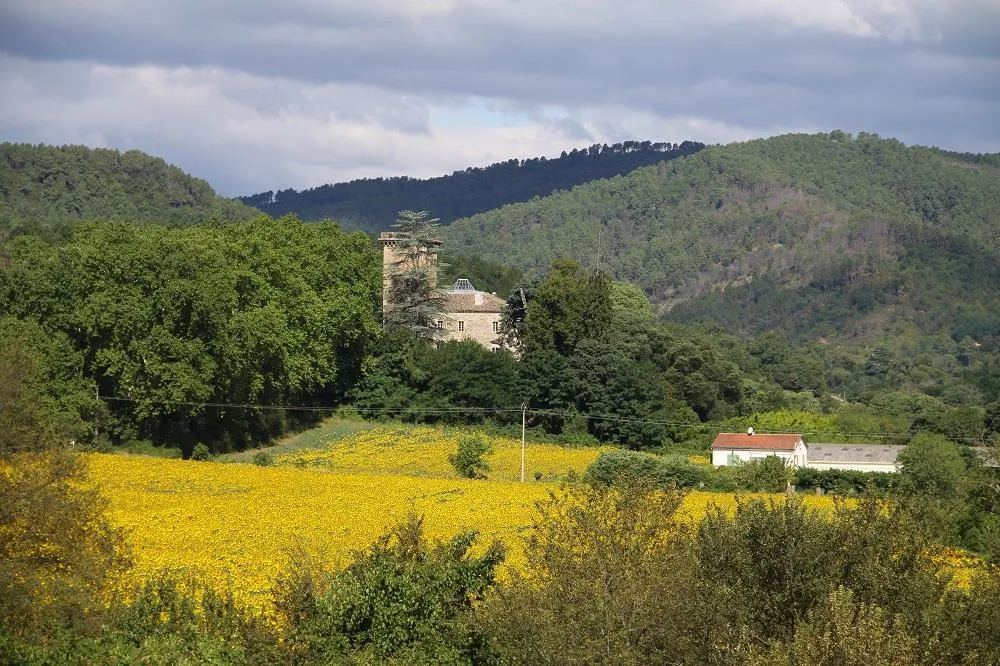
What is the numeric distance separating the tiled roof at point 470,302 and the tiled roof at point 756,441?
81.2ft

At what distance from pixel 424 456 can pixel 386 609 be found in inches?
1651

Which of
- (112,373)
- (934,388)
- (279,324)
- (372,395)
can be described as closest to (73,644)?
(112,373)

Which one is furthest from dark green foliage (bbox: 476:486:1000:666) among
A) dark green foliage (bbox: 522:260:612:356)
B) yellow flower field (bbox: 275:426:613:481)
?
dark green foliage (bbox: 522:260:612:356)

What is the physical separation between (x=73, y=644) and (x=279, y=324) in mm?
50433

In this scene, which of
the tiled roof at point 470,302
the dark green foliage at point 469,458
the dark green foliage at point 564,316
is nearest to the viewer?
the dark green foliage at point 469,458

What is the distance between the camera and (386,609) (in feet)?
96.4

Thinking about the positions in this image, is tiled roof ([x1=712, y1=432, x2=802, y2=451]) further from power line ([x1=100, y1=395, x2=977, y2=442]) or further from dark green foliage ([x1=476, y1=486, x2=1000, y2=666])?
dark green foliage ([x1=476, y1=486, x2=1000, y2=666])

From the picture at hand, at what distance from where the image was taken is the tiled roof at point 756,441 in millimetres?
78438

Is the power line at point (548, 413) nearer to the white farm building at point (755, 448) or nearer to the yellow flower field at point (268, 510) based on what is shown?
the white farm building at point (755, 448)

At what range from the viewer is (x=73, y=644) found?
→ 1148 inches

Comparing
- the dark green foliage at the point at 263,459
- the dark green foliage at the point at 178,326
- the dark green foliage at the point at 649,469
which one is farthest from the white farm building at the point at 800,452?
the dark green foliage at the point at 263,459

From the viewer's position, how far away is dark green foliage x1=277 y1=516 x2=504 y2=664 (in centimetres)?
2881

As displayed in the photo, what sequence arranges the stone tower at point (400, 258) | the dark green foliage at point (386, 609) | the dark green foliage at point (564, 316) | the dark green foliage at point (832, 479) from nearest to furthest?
the dark green foliage at point (386, 609)
the dark green foliage at point (832, 479)
the dark green foliage at point (564, 316)
the stone tower at point (400, 258)

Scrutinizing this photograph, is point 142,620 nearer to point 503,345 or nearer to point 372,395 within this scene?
point 372,395
